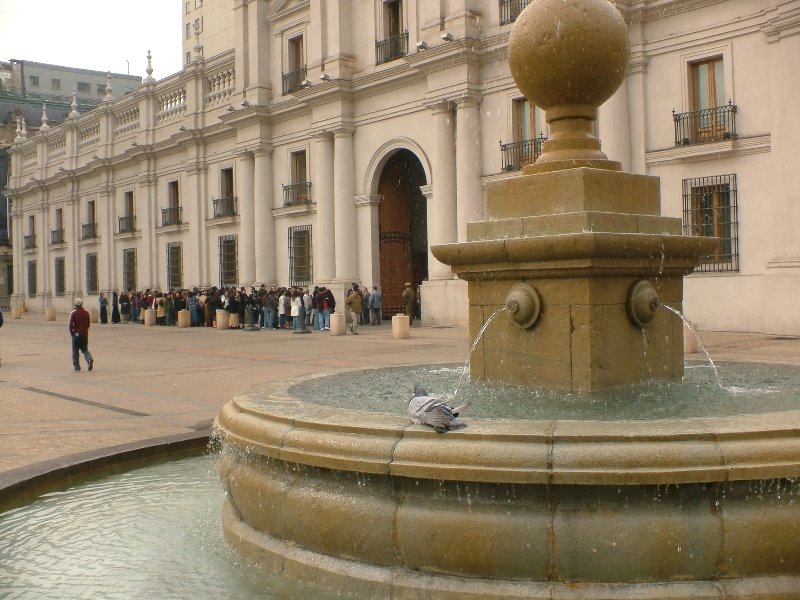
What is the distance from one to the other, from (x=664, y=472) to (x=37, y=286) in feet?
170

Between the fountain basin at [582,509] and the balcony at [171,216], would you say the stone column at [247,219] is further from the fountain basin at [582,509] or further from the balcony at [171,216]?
the fountain basin at [582,509]

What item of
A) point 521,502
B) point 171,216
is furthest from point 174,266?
point 521,502

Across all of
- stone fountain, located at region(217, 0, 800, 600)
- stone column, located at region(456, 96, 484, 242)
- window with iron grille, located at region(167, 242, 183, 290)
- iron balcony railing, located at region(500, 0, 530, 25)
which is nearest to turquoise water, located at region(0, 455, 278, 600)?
stone fountain, located at region(217, 0, 800, 600)

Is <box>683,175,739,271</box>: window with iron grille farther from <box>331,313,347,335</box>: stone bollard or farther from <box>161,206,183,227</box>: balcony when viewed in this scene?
<box>161,206,183,227</box>: balcony

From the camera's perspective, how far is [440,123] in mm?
24484

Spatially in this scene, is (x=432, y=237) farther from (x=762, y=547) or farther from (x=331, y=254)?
(x=762, y=547)

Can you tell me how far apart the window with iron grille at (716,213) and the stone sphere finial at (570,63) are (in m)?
14.1

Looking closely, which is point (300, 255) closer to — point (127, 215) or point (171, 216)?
point (171, 216)

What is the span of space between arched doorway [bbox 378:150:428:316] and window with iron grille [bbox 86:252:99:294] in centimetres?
2207

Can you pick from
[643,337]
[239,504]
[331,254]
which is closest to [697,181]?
[331,254]

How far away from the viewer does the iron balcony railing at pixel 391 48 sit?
26250 mm

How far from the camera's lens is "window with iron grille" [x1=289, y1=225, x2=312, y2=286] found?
29.6 m

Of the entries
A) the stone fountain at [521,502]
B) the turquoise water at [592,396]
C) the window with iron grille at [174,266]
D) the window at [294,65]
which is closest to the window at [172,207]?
the window with iron grille at [174,266]

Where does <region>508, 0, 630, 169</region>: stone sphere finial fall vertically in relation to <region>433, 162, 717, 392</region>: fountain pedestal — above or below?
above
